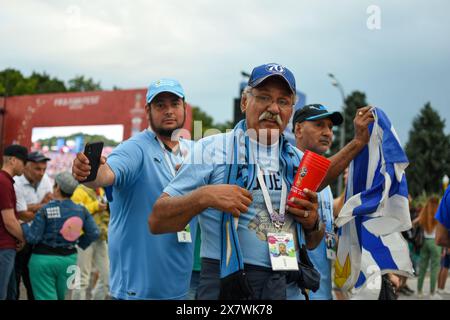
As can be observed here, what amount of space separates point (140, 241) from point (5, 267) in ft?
8.52

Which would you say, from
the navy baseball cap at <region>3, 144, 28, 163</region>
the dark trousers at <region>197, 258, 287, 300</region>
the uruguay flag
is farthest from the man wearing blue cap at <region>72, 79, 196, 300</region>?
the navy baseball cap at <region>3, 144, 28, 163</region>

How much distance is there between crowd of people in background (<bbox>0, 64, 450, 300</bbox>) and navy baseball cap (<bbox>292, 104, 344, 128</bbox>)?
11 mm

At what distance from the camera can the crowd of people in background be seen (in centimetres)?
241

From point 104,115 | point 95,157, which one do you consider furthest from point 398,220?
point 104,115

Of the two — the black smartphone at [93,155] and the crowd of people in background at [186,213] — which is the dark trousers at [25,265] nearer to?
the crowd of people in background at [186,213]

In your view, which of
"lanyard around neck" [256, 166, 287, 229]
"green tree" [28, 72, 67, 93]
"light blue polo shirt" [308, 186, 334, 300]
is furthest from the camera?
"green tree" [28, 72, 67, 93]

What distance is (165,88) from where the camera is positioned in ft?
13.2

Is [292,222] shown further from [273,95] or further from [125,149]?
[125,149]

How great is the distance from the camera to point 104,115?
1950cm

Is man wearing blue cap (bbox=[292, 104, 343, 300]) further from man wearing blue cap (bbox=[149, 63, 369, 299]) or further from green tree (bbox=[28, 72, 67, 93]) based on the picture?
green tree (bbox=[28, 72, 67, 93])

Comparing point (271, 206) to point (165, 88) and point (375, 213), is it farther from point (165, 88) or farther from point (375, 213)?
point (165, 88)

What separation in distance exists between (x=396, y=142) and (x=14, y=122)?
854 inches

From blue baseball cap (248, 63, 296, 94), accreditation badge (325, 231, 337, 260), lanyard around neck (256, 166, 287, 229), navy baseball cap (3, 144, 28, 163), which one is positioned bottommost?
accreditation badge (325, 231, 337, 260)

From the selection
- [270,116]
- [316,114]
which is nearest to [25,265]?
[316,114]
